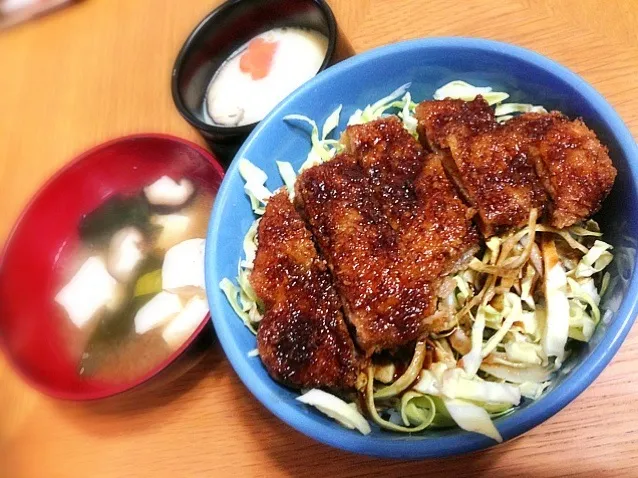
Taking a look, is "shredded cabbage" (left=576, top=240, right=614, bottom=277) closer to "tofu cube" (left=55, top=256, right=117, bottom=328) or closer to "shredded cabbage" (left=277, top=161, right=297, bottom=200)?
"shredded cabbage" (left=277, top=161, right=297, bottom=200)

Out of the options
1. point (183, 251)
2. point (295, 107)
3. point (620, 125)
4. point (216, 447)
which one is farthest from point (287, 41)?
point (216, 447)

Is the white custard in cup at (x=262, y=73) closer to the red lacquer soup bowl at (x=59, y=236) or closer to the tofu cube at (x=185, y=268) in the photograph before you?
the red lacquer soup bowl at (x=59, y=236)

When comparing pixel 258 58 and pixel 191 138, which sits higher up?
pixel 258 58

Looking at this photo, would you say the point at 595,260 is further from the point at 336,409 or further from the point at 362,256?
the point at 336,409

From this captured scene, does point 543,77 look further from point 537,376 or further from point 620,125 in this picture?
point 537,376

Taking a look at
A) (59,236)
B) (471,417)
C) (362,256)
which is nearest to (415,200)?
(362,256)

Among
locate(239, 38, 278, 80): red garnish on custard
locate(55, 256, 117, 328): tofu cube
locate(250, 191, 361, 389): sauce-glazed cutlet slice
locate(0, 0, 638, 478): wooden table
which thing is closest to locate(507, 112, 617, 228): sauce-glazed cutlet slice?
locate(0, 0, 638, 478): wooden table

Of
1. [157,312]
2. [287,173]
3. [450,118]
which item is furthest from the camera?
[157,312]
